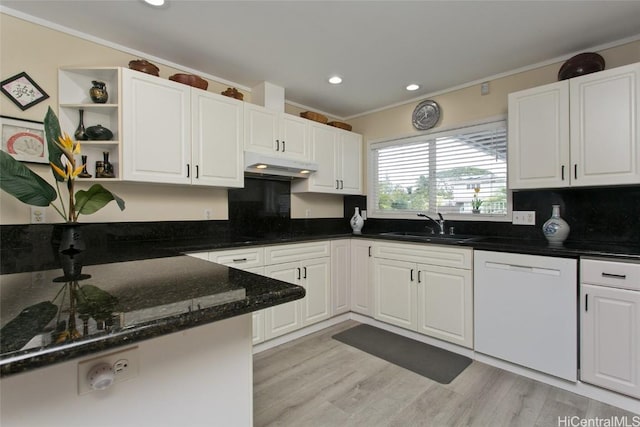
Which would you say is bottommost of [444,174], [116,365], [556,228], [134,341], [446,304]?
[446,304]

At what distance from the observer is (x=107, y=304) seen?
Answer: 0.72 meters

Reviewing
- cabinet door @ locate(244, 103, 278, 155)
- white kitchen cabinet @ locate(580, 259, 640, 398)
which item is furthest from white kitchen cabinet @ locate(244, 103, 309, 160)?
white kitchen cabinet @ locate(580, 259, 640, 398)

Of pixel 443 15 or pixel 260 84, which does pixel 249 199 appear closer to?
pixel 260 84

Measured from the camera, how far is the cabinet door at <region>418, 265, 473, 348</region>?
242cm

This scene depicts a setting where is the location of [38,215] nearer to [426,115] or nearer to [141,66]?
[141,66]

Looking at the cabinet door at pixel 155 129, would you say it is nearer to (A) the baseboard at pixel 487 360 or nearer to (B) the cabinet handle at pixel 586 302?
(A) the baseboard at pixel 487 360

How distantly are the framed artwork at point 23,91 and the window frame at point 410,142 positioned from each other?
307cm

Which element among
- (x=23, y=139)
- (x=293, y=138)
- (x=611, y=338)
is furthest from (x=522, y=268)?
(x=23, y=139)

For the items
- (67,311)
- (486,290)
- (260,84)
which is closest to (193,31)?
(260,84)

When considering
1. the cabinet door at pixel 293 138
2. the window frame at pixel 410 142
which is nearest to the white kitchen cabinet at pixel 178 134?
the cabinet door at pixel 293 138

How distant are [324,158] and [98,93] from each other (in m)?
2.05

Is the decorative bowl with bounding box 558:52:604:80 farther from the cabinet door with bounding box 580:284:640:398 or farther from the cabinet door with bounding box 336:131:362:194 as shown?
the cabinet door with bounding box 336:131:362:194
